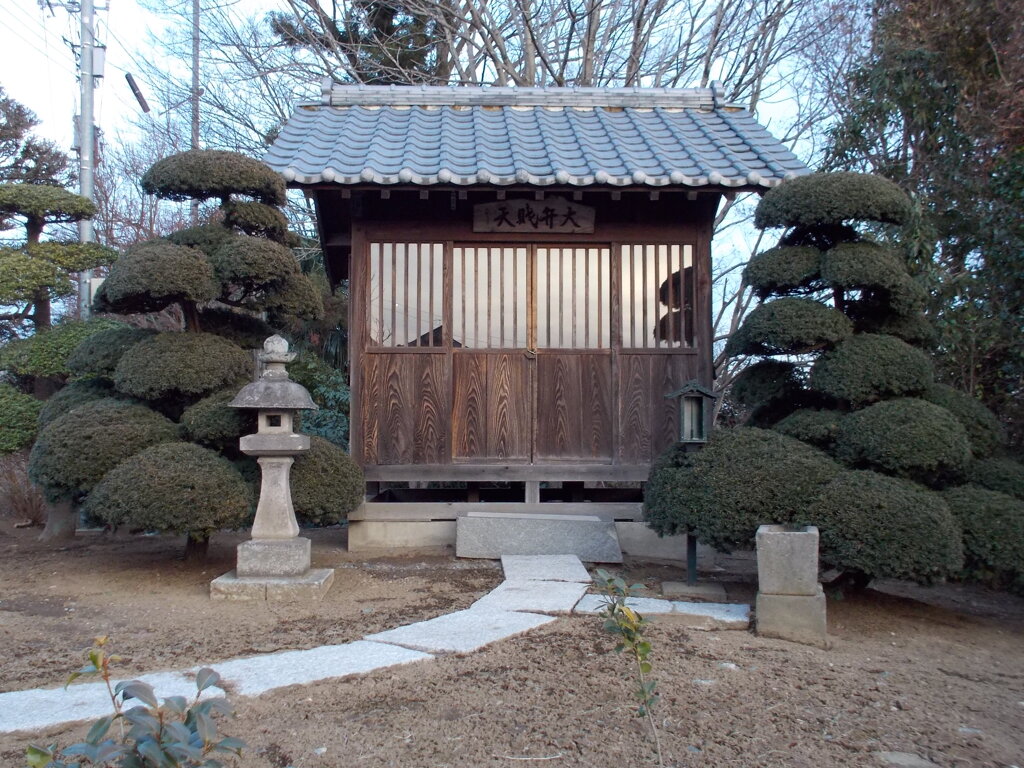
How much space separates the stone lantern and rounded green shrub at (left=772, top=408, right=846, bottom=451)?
10.7ft

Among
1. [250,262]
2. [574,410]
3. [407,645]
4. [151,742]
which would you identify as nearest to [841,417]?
[574,410]

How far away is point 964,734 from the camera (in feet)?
9.53

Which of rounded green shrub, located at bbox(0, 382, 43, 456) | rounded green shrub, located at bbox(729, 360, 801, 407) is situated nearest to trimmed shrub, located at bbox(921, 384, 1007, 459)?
rounded green shrub, located at bbox(729, 360, 801, 407)

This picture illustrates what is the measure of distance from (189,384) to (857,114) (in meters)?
7.05

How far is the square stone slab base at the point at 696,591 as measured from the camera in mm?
5141

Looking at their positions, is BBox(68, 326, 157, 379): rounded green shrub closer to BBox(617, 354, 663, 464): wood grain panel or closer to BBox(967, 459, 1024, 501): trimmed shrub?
BBox(617, 354, 663, 464): wood grain panel

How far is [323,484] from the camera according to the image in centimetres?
556

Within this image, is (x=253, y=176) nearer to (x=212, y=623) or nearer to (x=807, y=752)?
(x=212, y=623)

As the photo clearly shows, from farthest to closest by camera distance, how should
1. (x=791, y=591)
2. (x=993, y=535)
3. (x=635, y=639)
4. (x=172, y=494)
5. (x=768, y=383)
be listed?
(x=768, y=383)
(x=172, y=494)
(x=993, y=535)
(x=791, y=591)
(x=635, y=639)

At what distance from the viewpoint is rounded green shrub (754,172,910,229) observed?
4.94 m

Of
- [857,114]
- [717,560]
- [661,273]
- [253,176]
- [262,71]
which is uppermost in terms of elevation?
[262,71]

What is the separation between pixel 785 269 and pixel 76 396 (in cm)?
552

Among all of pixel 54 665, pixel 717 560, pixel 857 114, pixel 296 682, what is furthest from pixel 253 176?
pixel 857 114

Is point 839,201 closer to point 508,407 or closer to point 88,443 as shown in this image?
point 508,407
